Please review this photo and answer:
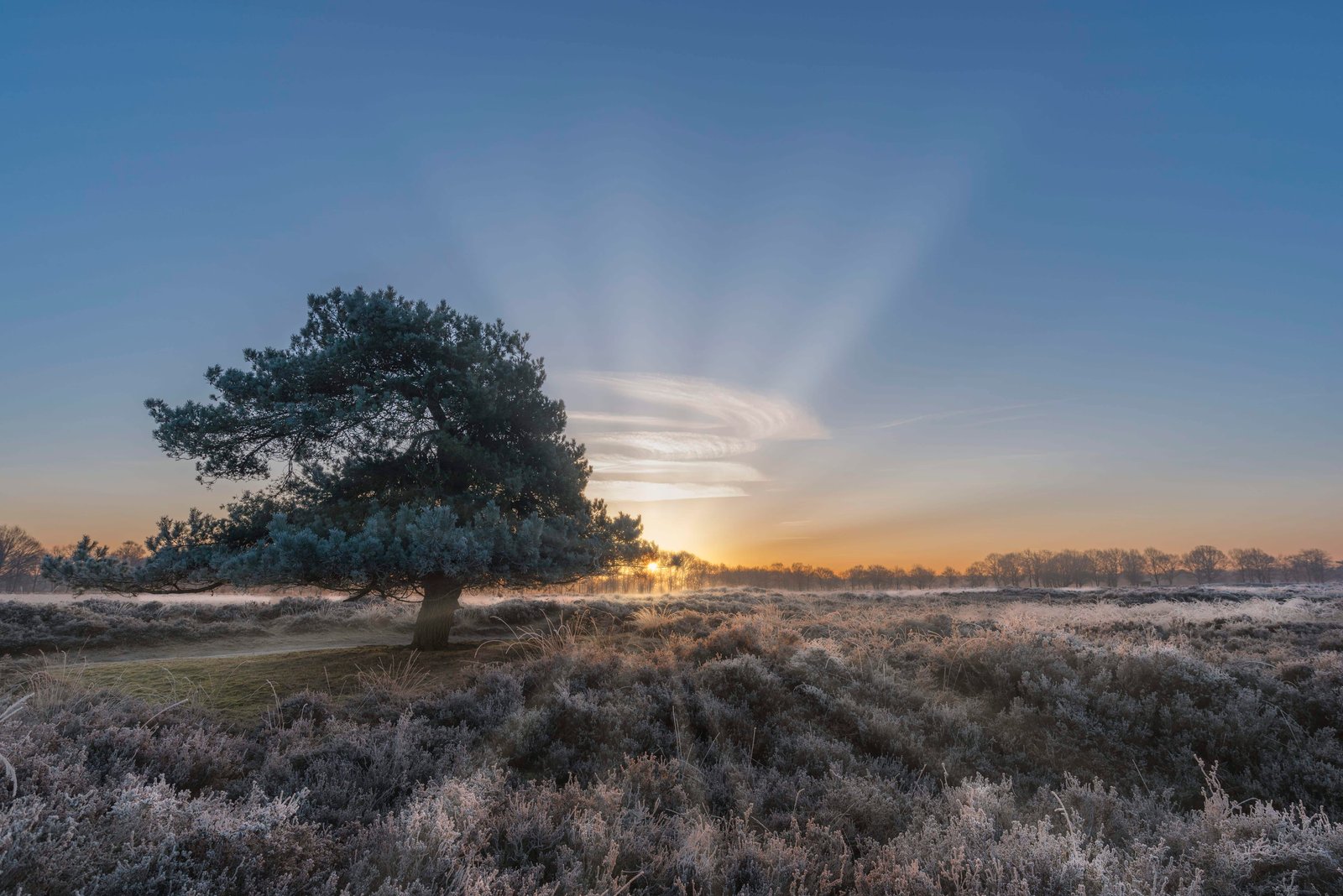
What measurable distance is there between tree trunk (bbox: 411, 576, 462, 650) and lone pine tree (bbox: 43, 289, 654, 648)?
3 cm

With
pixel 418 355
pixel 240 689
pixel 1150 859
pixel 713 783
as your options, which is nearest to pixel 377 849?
pixel 713 783

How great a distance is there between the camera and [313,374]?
10492 millimetres

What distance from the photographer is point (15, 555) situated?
7894cm

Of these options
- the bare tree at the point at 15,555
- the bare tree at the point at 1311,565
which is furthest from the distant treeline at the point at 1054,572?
the bare tree at the point at 15,555

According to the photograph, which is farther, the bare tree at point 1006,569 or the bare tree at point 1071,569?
the bare tree at point 1006,569

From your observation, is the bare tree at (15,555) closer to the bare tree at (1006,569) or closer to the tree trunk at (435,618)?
the tree trunk at (435,618)

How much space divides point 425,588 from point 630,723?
6699mm

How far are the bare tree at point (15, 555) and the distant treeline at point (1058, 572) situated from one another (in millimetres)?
101556

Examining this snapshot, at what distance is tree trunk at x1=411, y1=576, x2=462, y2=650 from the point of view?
1122 cm

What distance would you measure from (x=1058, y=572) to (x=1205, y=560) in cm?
3896

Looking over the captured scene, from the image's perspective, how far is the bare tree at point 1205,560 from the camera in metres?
130

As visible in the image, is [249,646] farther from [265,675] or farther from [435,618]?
[265,675]

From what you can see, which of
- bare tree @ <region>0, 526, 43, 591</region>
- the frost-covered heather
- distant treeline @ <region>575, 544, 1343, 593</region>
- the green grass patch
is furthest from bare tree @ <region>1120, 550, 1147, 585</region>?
bare tree @ <region>0, 526, 43, 591</region>

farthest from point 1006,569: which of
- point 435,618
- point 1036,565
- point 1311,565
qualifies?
point 435,618
